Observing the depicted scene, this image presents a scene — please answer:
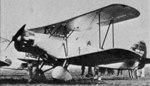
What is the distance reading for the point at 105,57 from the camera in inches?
406

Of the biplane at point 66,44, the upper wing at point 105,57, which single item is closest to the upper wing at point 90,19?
the biplane at point 66,44

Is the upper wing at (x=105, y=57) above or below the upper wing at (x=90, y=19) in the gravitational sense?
below

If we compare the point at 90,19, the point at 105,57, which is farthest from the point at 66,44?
the point at 105,57

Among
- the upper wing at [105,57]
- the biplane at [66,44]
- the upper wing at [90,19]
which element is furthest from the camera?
the upper wing at [90,19]

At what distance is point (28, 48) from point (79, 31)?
11.8 feet

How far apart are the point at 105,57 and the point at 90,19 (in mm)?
1889

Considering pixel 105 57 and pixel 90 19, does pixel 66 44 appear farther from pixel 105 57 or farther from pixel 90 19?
pixel 105 57

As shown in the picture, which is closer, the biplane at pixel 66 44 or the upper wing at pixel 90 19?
the biplane at pixel 66 44

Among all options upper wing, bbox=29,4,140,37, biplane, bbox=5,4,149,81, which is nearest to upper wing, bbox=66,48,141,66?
biplane, bbox=5,4,149,81

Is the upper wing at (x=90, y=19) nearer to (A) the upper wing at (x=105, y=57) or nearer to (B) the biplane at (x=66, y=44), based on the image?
(B) the biplane at (x=66, y=44)

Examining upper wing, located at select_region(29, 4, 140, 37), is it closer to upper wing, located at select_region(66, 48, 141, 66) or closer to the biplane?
the biplane

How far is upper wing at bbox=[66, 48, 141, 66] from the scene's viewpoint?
9433 millimetres

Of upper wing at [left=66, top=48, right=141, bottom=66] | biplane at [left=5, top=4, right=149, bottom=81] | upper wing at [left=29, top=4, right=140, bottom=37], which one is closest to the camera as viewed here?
upper wing at [left=66, top=48, right=141, bottom=66]

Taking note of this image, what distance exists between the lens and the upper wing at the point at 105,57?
30.9 feet
